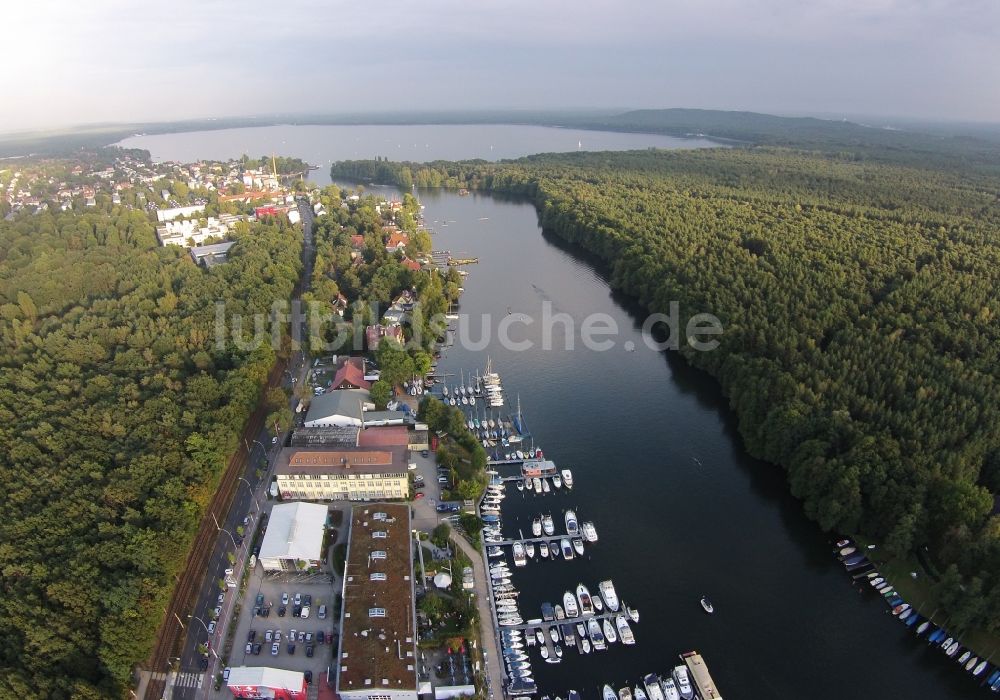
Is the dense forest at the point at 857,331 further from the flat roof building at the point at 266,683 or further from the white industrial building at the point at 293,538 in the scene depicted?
the flat roof building at the point at 266,683

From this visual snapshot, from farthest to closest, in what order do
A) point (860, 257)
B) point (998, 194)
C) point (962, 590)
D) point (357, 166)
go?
1. point (357, 166)
2. point (998, 194)
3. point (860, 257)
4. point (962, 590)

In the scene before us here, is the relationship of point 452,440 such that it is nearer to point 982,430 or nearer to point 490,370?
point 490,370

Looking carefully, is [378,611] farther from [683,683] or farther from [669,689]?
[683,683]

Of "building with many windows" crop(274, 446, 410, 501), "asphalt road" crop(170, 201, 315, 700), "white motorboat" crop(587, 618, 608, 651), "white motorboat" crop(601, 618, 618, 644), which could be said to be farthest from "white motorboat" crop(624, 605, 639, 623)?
"asphalt road" crop(170, 201, 315, 700)

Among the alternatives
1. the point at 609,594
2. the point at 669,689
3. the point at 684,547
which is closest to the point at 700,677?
the point at 669,689

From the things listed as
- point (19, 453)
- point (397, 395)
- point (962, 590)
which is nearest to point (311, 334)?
point (397, 395)

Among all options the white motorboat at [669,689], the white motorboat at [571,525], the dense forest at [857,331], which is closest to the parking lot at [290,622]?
the white motorboat at [571,525]
